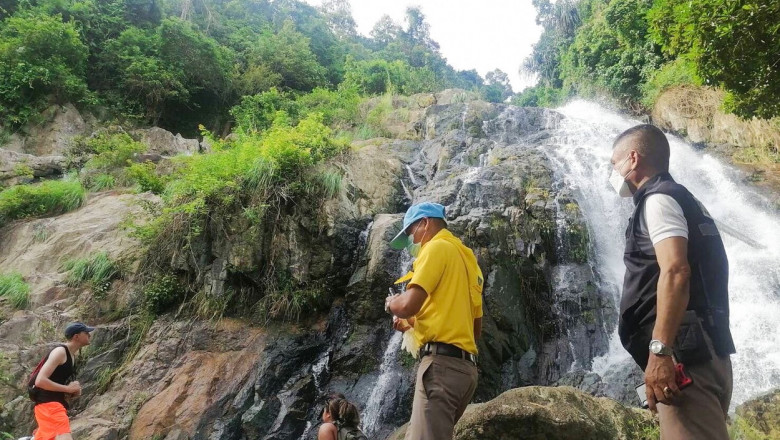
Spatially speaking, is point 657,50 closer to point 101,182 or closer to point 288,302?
point 288,302

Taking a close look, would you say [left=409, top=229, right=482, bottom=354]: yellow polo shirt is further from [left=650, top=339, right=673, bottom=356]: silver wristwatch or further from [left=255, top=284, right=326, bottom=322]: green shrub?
[left=255, top=284, right=326, bottom=322]: green shrub

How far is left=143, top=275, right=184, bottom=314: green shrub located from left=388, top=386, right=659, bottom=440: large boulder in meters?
6.12

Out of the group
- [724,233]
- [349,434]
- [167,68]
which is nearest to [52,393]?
[349,434]

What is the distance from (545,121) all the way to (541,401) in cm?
1232

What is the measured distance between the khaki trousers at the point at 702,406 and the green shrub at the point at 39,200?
12.0m

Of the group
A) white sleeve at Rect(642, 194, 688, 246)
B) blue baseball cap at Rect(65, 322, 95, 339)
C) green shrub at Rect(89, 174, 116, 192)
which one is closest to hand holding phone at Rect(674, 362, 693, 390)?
white sleeve at Rect(642, 194, 688, 246)

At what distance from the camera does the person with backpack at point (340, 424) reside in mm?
3902

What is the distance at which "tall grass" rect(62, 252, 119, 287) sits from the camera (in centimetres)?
786

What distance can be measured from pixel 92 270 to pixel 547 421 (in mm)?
8296

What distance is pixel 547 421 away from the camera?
133 inches

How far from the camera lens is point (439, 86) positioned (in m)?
23.1

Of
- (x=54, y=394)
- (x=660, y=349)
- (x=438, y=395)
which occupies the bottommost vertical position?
(x=54, y=394)

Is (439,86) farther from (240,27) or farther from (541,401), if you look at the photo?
(541,401)

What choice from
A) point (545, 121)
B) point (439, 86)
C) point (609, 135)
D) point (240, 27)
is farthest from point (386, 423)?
point (240, 27)
